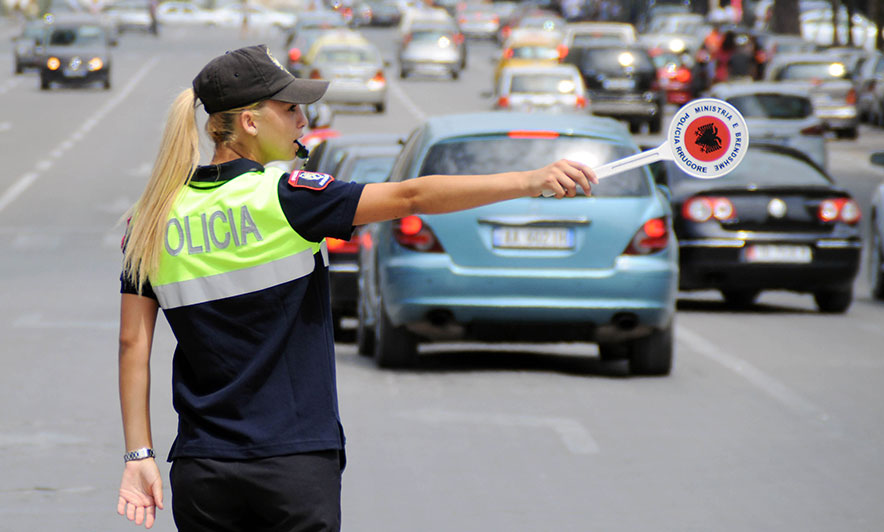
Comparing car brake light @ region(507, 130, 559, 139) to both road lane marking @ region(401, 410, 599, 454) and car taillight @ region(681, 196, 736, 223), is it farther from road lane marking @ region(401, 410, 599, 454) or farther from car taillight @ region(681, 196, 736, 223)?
car taillight @ region(681, 196, 736, 223)

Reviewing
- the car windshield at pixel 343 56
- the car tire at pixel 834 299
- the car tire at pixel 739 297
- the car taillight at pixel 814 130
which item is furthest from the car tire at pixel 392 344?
→ the car windshield at pixel 343 56

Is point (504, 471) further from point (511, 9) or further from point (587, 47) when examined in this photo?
point (511, 9)

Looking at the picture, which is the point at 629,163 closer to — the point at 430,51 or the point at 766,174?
the point at 766,174

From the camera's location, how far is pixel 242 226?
12.2 feet

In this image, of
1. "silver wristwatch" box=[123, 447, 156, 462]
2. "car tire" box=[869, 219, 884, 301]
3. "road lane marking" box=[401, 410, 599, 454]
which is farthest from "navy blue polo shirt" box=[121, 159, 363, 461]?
"car tire" box=[869, 219, 884, 301]

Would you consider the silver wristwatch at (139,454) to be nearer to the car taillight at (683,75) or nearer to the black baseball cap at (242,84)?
the black baseball cap at (242,84)

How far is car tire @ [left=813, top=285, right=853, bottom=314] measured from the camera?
15273 mm

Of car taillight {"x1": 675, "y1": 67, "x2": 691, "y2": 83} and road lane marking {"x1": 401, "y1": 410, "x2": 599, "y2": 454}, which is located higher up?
road lane marking {"x1": 401, "y1": 410, "x2": 599, "y2": 454}

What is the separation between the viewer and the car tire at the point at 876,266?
53.6 feet

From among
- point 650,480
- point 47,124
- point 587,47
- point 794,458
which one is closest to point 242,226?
point 650,480

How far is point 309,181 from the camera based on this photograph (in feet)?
12.1

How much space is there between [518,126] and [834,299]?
216 inches

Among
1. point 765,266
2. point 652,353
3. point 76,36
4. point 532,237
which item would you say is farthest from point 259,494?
point 76,36

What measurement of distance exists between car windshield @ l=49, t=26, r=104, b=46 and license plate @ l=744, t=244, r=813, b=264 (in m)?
38.0
